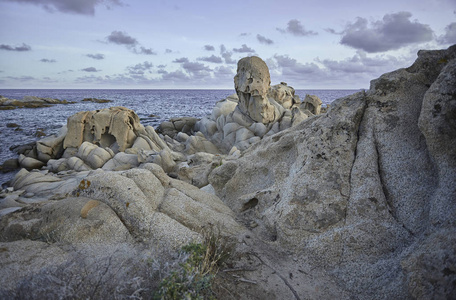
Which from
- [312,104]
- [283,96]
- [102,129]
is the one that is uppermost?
[283,96]

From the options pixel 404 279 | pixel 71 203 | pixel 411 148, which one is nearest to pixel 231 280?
pixel 404 279

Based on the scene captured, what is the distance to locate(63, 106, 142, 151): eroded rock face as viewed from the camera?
23.9 metres

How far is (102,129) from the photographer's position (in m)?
24.2

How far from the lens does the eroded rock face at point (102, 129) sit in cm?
2388

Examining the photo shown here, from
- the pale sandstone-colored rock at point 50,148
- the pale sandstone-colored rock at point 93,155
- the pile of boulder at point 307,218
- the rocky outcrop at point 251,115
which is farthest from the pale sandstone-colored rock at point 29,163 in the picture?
the pile of boulder at point 307,218

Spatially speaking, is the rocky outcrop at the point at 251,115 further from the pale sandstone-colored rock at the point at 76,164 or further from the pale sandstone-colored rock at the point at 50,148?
the pale sandstone-colored rock at the point at 50,148

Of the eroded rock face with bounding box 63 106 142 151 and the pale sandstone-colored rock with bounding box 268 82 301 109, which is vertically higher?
the pale sandstone-colored rock with bounding box 268 82 301 109

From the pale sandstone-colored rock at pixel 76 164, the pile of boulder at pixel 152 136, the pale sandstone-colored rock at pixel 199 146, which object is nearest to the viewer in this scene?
the pale sandstone-colored rock at pixel 76 164

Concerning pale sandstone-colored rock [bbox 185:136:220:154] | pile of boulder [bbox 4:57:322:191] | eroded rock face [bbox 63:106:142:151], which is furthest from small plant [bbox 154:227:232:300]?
pale sandstone-colored rock [bbox 185:136:220:154]

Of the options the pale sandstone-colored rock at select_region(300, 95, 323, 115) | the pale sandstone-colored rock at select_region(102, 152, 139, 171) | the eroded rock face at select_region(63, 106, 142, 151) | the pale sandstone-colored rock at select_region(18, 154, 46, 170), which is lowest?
the pale sandstone-colored rock at select_region(18, 154, 46, 170)

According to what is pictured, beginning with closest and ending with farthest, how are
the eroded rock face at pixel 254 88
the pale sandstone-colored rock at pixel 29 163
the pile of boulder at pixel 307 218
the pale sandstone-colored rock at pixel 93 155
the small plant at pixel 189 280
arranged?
the small plant at pixel 189 280, the pile of boulder at pixel 307 218, the pale sandstone-colored rock at pixel 93 155, the pale sandstone-colored rock at pixel 29 163, the eroded rock face at pixel 254 88

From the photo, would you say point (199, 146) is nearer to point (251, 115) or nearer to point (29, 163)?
point (251, 115)

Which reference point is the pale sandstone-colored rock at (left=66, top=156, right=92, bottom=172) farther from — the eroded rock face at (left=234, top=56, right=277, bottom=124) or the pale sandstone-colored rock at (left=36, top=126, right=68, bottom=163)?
the eroded rock face at (left=234, top=56, right=277, bottom=124)

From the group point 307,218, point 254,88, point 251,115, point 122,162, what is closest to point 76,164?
point 122,162
